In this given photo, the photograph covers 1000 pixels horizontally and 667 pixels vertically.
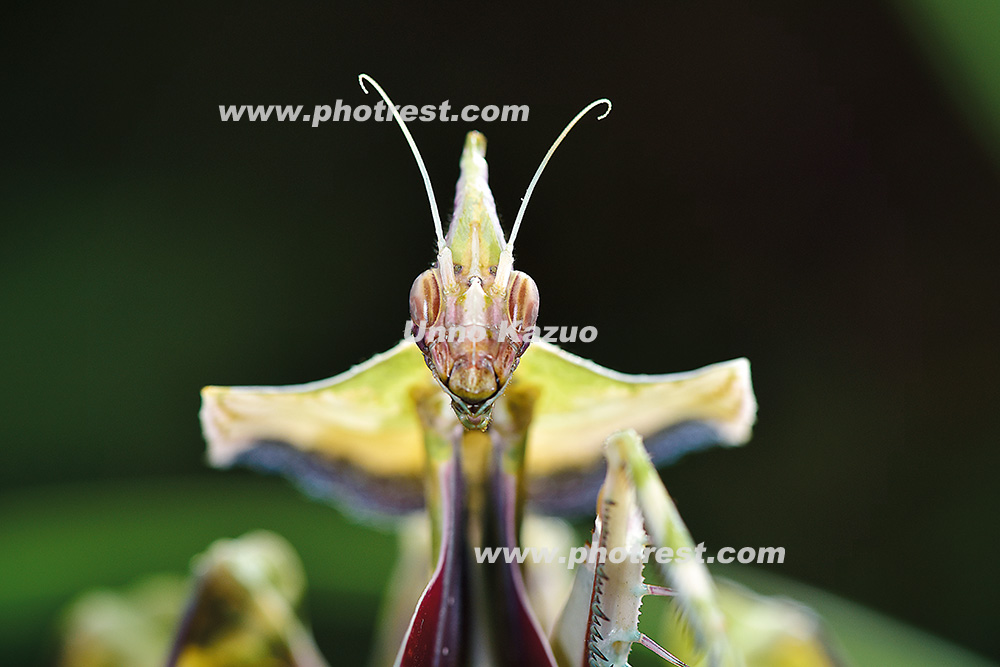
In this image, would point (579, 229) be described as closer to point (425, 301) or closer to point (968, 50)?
point (968, 50)

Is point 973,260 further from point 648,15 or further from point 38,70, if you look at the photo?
point 38,70

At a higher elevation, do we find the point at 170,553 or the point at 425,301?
the point at 425,301

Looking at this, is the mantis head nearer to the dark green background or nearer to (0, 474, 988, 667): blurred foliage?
(0, 474, 988, 667): blurred foliage

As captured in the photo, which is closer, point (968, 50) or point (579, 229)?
point (968, 50)

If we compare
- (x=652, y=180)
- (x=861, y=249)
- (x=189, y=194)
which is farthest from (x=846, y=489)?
(x=189, y=194)

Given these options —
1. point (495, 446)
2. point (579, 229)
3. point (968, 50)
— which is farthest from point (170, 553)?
point (968, 50)

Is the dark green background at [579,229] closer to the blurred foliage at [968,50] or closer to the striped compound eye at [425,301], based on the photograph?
the blurred foliage at [968,50]

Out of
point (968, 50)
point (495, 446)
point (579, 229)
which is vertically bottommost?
point (495, 446)
